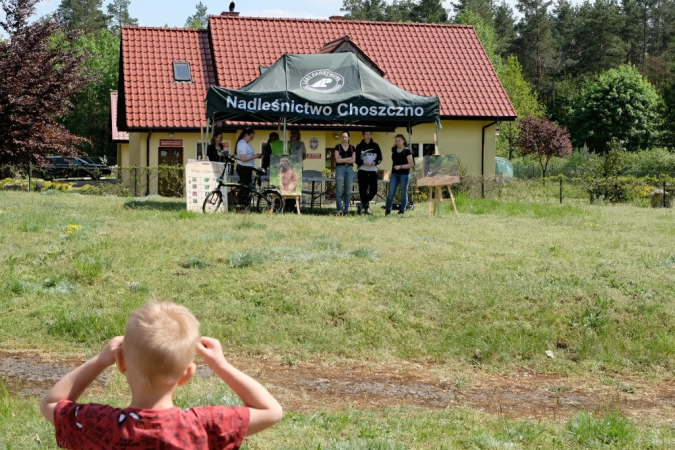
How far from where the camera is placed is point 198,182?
17.8m

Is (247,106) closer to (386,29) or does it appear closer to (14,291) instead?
(14,291)

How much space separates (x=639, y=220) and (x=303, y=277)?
10.0m

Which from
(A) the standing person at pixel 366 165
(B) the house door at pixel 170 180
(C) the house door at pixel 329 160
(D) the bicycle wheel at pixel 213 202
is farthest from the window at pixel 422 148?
(D) the bicycle wheel at pixel 213 202

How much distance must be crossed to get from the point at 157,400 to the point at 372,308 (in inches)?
280

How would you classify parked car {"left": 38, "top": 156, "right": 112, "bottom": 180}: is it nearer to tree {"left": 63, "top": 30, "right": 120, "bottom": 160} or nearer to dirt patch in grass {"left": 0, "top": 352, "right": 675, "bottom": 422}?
tree {"left": 63, "top": 30, "right": 120, "bottom": 160}

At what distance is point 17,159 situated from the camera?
91.7ft

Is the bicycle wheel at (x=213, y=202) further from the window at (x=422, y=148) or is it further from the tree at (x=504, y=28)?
the tree at (x=504, y=28)

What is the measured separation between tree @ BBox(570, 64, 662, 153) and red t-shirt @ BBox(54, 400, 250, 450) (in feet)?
210

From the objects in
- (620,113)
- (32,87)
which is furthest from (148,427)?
(620,113)

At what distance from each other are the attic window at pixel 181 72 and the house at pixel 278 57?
0.04 meters

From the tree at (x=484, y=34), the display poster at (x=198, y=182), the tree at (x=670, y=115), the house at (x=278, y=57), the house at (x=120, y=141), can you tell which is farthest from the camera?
the tree at (x=484, y=34)

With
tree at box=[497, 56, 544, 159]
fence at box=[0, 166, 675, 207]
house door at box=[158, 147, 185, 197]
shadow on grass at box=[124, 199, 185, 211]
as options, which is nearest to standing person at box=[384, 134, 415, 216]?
shadow on grass at box=[124, 199, 185, 211]

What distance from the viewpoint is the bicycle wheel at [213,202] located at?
56.8 ft

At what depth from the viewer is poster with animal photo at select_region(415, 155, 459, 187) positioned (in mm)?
18891
